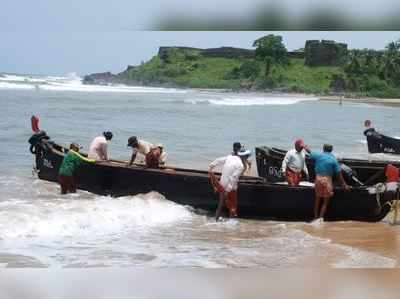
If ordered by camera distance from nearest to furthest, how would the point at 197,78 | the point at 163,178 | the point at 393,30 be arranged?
1. the point at 393,30
2. the point at 163,178
3. the point at 197,78

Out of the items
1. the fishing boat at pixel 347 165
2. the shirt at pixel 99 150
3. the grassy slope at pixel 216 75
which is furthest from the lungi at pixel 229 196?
the grassy slope at pixel 216 75

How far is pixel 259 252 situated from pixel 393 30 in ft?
21.2

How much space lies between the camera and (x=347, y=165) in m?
11.5

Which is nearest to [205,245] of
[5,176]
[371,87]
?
[5,176]

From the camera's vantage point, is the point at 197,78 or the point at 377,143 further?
the point at 197,78

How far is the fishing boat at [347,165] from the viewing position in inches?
433

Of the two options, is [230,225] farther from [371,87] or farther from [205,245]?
[371,87]

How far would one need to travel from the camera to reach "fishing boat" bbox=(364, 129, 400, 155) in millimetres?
19434

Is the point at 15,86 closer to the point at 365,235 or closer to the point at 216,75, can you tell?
the point at 216,75

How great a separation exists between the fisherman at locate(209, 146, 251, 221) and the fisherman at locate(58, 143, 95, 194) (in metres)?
2.78

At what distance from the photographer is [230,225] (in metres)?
9.41

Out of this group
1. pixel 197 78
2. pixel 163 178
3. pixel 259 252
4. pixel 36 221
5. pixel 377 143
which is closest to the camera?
pixel 259 252

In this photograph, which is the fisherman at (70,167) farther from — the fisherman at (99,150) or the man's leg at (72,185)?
the fisherman at (99,150)

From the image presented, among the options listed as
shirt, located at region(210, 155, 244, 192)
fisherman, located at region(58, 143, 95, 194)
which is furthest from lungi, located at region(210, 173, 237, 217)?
fisherman, located at region(58, 143, 95, 194)
